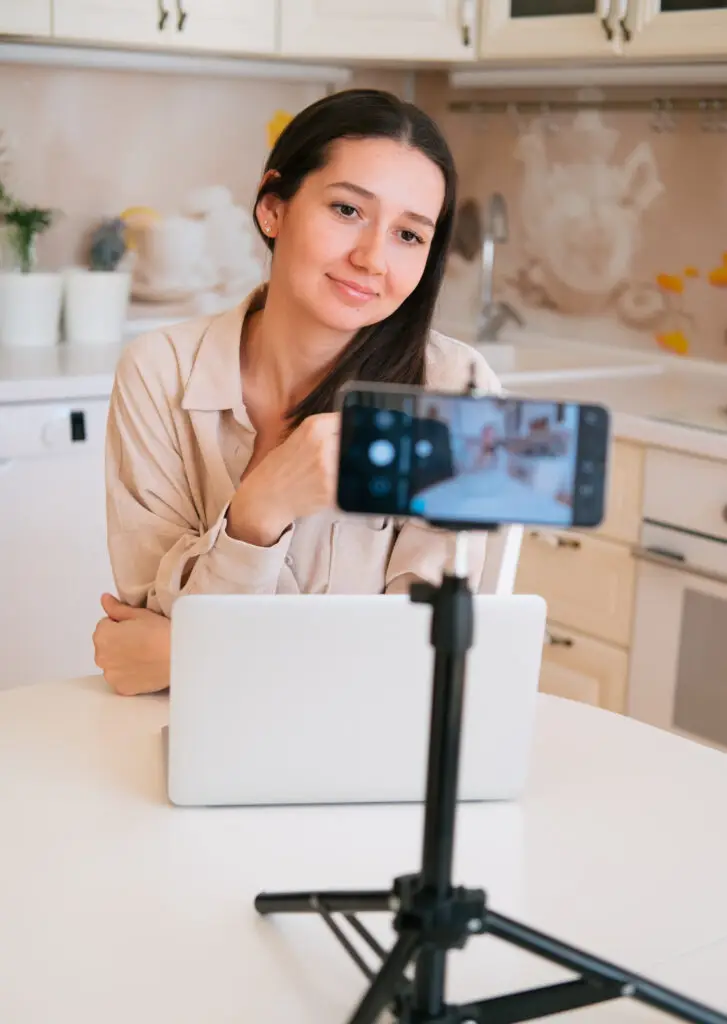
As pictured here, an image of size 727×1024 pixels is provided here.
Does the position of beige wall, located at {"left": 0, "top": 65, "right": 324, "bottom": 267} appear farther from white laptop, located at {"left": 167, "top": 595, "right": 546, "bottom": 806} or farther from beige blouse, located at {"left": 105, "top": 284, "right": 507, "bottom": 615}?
white laptop, located at {"left": 167, "top": 595, "right": 546, "bottom": 806}

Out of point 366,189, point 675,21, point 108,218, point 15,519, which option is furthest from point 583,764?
point 108,218

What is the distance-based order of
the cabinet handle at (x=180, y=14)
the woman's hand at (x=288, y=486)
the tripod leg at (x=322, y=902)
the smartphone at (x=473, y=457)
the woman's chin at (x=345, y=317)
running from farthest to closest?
the cabinet handle at (x=180, y=14)
the woman's chin at (x=345, y=317)
the woman's hand at (x=288, y=486)
the tripod leg at (x=322, y=902)
the smartphone at (x=473, y=457)

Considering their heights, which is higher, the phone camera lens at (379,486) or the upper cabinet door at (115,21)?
the upper cabinet door at (115,21)

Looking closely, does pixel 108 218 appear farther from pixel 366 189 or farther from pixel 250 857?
pixel 250 857

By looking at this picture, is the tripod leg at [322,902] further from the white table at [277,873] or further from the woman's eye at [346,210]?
the woman's eye at [346,210]

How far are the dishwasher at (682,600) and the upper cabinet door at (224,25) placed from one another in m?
1.21

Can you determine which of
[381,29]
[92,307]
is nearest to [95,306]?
[92,307]

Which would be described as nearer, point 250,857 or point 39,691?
point 250,857

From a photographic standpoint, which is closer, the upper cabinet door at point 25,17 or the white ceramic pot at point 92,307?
the upper cabinet door at point 25,17

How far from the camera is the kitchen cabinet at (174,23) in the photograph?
258cm

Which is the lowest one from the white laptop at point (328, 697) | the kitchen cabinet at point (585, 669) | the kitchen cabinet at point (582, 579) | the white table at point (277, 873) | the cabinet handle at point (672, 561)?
the kitchen cabinet at point (585, 669)

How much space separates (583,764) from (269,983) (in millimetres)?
433

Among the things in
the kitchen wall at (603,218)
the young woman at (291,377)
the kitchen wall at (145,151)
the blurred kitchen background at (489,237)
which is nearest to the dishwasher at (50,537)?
the blurred kitchen background at (489,237)

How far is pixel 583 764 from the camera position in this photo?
1.16 meters
